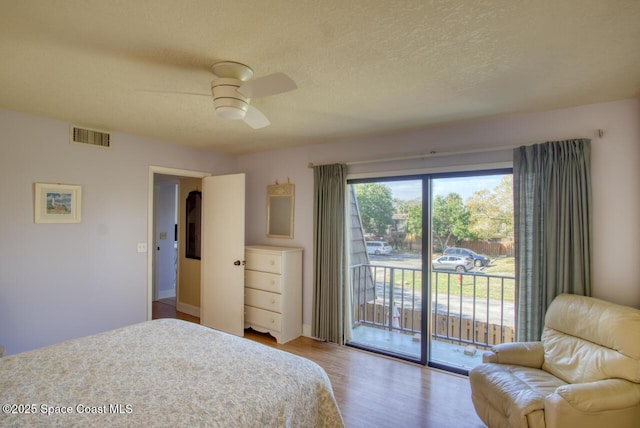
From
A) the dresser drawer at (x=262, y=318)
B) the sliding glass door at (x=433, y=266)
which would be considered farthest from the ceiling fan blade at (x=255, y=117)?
the dresser drawer at (x=262, y=318)

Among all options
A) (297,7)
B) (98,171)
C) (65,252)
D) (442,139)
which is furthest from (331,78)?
(65,252)

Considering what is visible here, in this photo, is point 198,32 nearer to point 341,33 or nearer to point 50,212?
point 341,33

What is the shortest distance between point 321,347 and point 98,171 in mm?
3131

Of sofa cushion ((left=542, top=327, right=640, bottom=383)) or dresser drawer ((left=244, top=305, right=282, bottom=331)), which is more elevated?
sofa cushion ((left=542, top=327, right=640, bottom=383))

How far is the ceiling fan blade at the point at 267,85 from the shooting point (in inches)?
65.6

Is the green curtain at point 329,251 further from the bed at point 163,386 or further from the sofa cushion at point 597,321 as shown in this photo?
the sofa cushion at point 597,321

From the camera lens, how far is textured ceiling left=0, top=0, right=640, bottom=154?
148 cm

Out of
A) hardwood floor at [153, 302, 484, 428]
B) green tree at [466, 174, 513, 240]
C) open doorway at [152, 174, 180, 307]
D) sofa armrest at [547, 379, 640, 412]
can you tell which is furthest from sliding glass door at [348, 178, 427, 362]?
open doorway at [152, 174, 180, 307]

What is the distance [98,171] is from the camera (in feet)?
11.4

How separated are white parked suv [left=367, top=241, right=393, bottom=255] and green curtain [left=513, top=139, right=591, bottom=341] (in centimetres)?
140

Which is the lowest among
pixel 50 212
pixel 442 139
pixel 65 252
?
pixel 65 252

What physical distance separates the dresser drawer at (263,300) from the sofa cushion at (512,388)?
227cm

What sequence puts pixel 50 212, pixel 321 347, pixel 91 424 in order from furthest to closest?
pixel 321 347 < pixel 50 212 < pixel 91 424

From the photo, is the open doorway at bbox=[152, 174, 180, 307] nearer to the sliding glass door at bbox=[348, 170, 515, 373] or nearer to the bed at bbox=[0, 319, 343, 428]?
the sliding glass door at bbox=[348, 170, 515, 373]
